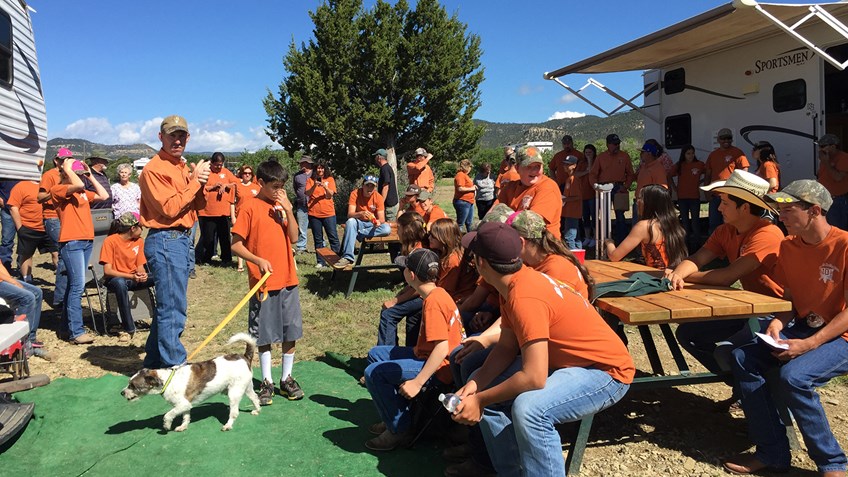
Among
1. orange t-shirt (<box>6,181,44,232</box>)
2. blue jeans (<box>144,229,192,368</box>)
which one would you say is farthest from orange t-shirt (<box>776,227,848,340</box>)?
orange t-shirt (<box>6,181,44,232</box>)

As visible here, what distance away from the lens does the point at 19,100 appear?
19.4ft

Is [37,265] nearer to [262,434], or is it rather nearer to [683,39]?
[262,434]

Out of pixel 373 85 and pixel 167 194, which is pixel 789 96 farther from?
pixel 373 85

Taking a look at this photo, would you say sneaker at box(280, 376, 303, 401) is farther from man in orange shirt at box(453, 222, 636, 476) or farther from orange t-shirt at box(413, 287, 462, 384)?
man in orange shirt at box(453, 222, 636, 476)

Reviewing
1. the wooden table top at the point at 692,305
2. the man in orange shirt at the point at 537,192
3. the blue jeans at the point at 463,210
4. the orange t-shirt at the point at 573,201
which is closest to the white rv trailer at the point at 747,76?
the orange t-shirt at the point at 573,201

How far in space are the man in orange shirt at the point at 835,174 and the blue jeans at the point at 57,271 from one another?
8.82m

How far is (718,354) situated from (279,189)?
2.98m

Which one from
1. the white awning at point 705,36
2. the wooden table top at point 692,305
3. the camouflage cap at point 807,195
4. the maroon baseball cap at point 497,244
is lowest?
the wooden table top at point 692,305

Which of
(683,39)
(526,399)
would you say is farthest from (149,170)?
(683,39)

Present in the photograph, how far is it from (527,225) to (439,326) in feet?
2.38

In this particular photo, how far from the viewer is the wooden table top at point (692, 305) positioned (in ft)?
10.4

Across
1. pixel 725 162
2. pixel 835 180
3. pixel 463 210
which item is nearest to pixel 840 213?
pixel 835 180

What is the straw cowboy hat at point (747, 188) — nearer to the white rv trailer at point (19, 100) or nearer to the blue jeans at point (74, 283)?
the white rv trailer at point (19, 100)

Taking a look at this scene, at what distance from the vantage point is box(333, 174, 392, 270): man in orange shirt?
846 centimetres
